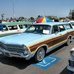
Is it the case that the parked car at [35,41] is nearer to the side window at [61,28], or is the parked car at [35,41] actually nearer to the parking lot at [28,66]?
the side window at [61,28]

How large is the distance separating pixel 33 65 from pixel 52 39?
5.67ft

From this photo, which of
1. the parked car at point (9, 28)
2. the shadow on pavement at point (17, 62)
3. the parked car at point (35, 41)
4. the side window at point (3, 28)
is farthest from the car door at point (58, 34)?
the side window at point (3, 28)

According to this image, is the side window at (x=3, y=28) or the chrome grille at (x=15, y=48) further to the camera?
the side window at (x=3, y=28)

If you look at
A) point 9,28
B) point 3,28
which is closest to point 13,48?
point 3,28

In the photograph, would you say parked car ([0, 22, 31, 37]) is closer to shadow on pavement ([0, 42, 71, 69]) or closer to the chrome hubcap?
shadow on pavement ([0, 42, 71, 69])

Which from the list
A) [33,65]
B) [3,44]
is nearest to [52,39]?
[33,65]

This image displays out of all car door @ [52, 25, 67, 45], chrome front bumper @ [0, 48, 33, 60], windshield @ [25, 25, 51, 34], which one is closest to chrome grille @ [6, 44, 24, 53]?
chrome front bumper @ [0, 48, 33, 60]

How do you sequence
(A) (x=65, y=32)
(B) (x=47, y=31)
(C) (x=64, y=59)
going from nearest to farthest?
(C) (x=64, y=59) < (B) (x=47, y=31) < (A) (x=65, y=32)

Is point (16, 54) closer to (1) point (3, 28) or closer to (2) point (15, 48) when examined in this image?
(2) point (15, 48)

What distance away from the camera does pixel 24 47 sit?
5.62 metres

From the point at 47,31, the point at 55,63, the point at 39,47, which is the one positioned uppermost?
the point at 47,31

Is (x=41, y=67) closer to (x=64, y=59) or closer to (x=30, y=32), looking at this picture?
(x=64, y=59)

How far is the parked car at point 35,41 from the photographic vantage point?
576 centimetres

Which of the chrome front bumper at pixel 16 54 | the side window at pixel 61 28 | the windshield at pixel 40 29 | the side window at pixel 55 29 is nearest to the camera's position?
the chrome front bumper at pixel 16 54
